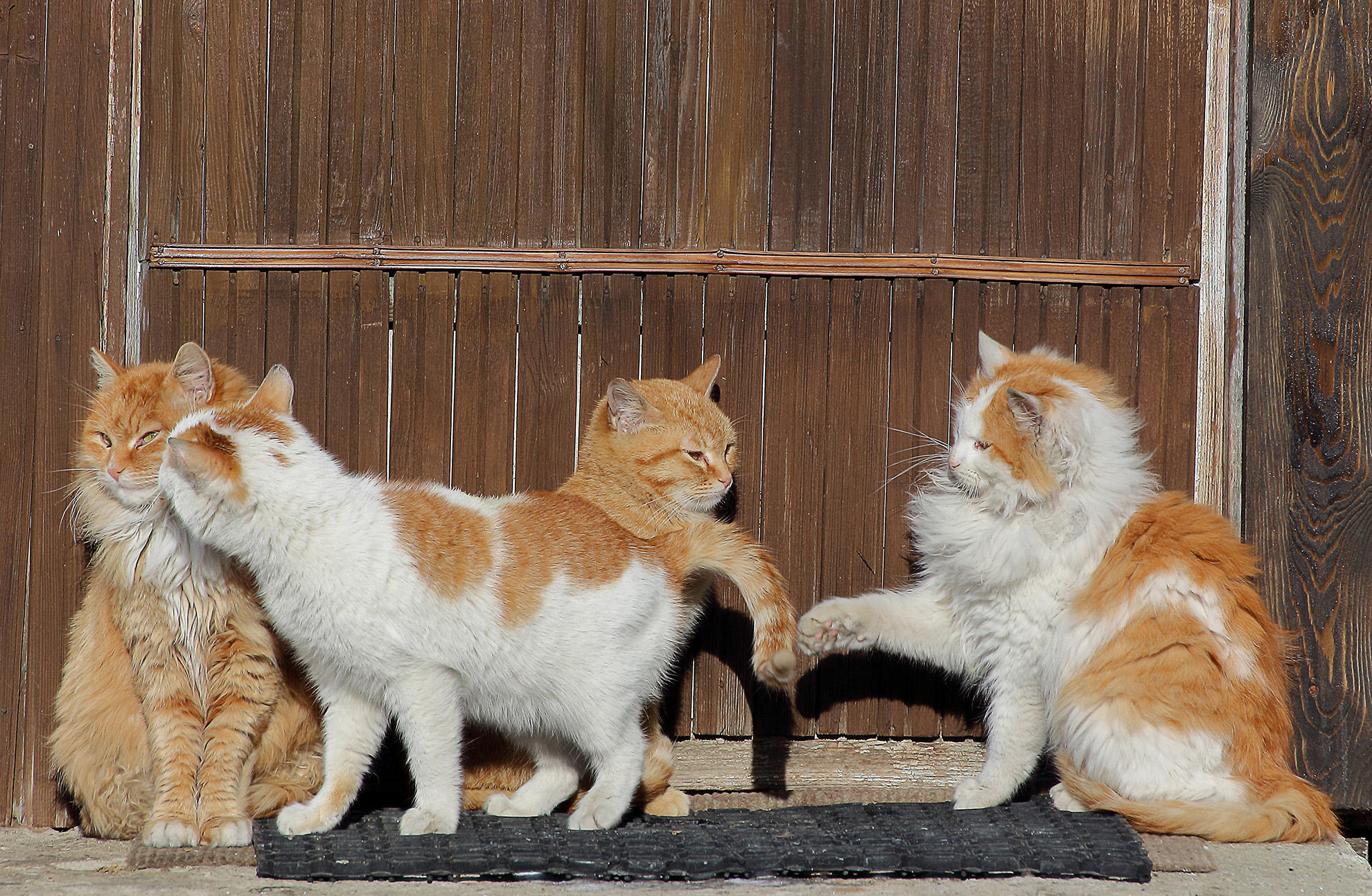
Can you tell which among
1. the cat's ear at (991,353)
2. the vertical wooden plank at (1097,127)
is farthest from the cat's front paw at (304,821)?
the vertical wooden plank at (1097,127)

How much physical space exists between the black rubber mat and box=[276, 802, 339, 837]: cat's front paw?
24 mm

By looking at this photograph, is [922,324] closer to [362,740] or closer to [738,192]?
[738,192]

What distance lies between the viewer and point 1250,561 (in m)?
3.12

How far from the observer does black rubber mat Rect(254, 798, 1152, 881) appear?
8.75ft

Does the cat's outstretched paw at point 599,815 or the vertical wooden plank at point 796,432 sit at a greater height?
the vertical wooden plank at point 796,432

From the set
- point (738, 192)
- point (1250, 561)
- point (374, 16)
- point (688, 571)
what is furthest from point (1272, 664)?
Answer: point (374, 16)

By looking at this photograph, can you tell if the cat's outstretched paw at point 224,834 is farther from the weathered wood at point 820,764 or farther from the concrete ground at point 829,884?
the weathered wood at point 820,764

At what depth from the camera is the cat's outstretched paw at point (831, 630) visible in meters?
3.25

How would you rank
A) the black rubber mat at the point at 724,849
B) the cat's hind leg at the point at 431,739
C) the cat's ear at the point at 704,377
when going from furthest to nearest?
1. the cat's ear at the point at 704,377
2. the cat's hind leg at the point at 431,739
3. the black rubber mat at the point at 724,849

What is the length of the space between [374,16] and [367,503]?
1.73 metres

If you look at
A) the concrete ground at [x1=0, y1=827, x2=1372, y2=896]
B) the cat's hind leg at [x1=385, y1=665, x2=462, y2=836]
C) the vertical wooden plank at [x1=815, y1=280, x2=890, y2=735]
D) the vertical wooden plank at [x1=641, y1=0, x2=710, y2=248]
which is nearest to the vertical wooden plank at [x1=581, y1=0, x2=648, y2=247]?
the vertical wooden plank at [x1=641, y1=0, x2=710, y2=248]

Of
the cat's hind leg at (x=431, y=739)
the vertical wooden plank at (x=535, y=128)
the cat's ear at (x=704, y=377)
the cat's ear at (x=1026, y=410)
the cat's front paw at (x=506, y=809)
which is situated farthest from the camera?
the vertical wooden plank at (x=535, y=128)

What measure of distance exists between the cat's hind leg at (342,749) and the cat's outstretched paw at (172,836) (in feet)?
0.72

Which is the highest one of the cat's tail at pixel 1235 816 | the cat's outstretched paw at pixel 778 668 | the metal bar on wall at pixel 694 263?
the metal bar on wall at pixel 694 263
